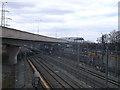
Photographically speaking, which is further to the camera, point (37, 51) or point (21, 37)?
point (37, 51)

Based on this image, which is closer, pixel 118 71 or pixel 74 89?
pixel 74 89

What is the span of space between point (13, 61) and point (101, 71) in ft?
69.4

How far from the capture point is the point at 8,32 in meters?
25.5

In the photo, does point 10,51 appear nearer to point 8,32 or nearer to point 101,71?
point 8,32

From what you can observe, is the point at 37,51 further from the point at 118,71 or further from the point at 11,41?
the point at 118,71

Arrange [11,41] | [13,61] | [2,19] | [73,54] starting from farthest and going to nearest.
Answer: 1. [73,54]
2. [13,61]
3. [2,19]
4. [11,41]

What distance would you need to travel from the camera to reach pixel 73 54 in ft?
153

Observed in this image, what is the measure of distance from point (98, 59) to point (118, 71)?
690cm

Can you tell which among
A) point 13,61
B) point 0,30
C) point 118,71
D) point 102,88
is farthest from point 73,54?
point 102,88

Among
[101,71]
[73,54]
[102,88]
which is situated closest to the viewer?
[102,88]

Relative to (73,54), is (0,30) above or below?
above

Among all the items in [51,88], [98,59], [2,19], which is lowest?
[51,88]

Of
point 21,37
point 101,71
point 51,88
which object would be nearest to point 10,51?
point 21,37

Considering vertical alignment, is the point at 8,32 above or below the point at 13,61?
above
